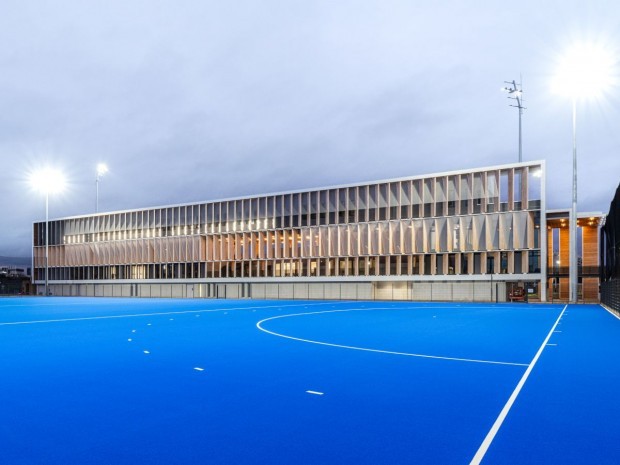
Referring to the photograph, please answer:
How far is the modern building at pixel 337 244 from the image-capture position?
202ft

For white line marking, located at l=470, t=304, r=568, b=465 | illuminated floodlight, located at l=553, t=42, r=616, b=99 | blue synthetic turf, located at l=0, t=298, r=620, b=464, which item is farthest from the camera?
illuminated floodlight, located at l=553, t=42, r=616, b=99

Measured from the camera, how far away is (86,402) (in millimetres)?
9242

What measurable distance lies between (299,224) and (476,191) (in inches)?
1061

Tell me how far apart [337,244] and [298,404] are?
212 feet

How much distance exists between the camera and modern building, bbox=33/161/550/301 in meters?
61.6

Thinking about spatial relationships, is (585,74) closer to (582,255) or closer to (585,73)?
(585,73)

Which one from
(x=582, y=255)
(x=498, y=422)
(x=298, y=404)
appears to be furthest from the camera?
(x=582, y=255)

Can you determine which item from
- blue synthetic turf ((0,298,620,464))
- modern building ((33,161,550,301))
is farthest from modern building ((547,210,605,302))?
blue synthetic turf ((0,298,620,464))

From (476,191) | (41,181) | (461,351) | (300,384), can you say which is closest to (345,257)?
(476,191)

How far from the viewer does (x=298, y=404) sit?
9141mm

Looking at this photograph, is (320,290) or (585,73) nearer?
(585,73)

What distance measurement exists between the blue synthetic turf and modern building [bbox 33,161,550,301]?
47.2m

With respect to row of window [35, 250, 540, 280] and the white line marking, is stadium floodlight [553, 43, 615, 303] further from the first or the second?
the white line marking

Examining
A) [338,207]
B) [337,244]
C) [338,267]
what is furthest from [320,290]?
[338,207]
